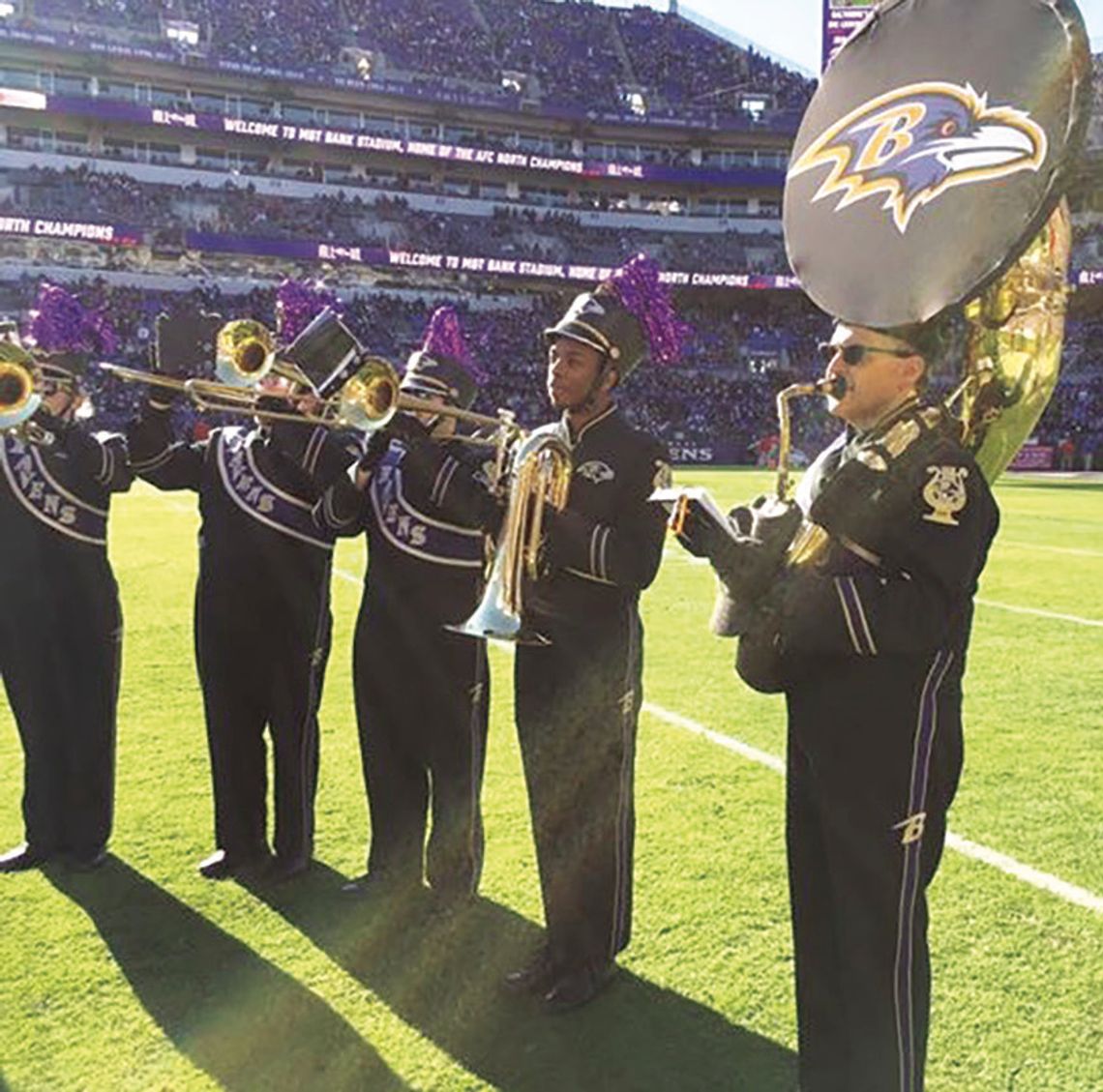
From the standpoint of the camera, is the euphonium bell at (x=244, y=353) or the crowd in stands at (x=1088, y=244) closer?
the euphonium bell at (x=244, y=353)

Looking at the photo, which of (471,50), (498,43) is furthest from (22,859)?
(498,43)

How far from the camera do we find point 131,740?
19.5 feet

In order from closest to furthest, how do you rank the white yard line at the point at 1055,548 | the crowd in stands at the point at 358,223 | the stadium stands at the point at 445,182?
the white yard line at the point at 1055,548, the crowd in stands at the point at 358,223, the stadium stands at the point at 445,182

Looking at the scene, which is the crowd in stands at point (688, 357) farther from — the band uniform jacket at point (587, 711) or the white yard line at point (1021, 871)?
the band uniform jacket at point (587, 711)

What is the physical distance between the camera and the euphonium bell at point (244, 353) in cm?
381

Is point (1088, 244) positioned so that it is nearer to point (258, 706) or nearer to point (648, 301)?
point (648, 301)

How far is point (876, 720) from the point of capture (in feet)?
7.82

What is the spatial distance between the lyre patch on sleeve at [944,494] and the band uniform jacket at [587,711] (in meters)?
1.13

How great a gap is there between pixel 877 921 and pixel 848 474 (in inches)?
39.5

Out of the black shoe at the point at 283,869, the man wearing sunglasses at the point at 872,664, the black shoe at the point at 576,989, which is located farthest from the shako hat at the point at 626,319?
the black shoe at the point at 283,869

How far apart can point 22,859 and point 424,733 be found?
1.72 metres

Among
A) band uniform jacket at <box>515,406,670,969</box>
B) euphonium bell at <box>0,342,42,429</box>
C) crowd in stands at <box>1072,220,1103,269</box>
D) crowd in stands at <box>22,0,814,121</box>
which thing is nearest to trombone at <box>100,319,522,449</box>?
euphonium bell at <box>0,342,42,429</box>

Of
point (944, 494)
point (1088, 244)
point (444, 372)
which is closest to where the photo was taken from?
point (944, 494)

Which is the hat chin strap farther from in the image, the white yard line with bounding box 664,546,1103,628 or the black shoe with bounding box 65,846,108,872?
the white yard line with bounding box 664,546,1103,628
